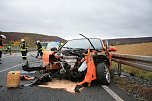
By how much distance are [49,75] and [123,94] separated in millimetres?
2766

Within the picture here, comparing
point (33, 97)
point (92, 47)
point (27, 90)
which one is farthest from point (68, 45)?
point (33, 97)

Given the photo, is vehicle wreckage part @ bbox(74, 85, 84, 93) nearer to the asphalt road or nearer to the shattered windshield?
the asphalt road

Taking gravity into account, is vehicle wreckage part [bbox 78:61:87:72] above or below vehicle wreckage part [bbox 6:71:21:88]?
above

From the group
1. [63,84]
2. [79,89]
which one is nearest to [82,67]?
[63,84]

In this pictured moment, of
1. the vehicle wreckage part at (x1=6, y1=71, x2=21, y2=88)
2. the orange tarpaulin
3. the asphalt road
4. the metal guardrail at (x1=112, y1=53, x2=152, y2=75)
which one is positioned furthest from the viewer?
the orange tarpaulin

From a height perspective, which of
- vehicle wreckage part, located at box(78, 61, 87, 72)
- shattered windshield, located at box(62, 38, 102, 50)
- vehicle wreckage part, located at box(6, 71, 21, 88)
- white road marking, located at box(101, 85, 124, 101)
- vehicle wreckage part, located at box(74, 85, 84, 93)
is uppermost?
shattered windshield, located at box(62, 38, 102, 50)

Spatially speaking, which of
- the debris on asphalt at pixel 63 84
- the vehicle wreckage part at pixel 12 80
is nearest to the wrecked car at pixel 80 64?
the debris on asphalt at pixel 63 84

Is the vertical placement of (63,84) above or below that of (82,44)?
below

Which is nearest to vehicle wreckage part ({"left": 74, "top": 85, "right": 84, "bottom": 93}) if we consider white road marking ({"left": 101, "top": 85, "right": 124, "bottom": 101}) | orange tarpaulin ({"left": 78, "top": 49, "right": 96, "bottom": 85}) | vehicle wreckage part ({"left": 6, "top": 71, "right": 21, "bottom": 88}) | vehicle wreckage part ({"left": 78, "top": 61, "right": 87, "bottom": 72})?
orange tarpaulin ({"left": 78, "top": 49, "right": 96, "bottom": 85})

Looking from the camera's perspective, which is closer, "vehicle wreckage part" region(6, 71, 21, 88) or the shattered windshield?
"vehicle wreckage part" region(6, 71, 21, 88)

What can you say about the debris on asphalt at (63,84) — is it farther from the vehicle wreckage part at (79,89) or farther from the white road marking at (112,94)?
the white road marking at (112,94)

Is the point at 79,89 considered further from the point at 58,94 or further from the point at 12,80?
the point at 12,80

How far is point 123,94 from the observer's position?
7.00 meters

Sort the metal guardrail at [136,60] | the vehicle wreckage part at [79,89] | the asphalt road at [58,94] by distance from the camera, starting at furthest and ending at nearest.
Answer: the metal guardrail at [136,60]
the vehicle wreckage part at [79,89]
the asphalt road at [58,94]
